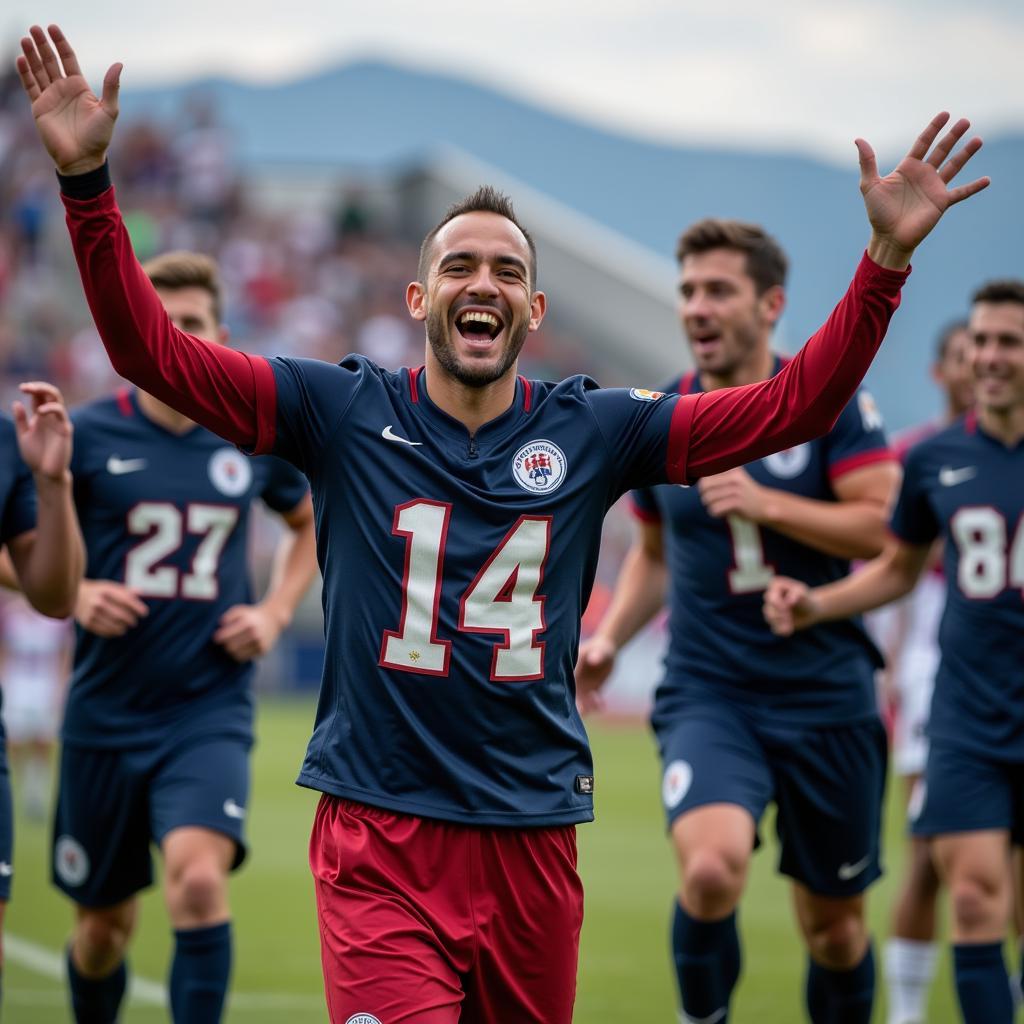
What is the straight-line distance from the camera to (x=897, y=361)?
29781 millimetres

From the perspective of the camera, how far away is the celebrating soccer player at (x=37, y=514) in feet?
16.5

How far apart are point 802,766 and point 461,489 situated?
2466 mm

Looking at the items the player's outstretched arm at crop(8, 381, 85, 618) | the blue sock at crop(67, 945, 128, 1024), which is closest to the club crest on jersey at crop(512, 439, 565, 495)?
the player's outstretched arm at crop(8, 381, 85, 618)

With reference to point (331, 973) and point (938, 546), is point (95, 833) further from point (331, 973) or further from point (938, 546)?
point (938, 546)

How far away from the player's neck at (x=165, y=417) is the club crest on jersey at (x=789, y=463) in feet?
6.73

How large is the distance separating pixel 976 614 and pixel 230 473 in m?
2.67

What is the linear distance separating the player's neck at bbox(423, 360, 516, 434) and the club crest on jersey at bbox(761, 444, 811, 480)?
217cm

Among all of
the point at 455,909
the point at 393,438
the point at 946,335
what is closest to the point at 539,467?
the point at 393,438

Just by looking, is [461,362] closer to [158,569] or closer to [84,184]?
[84,184]

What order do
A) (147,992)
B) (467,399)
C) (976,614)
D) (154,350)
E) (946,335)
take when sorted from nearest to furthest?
1. (154,350)
2. (467,399)
3. (976,614)
4. (147,992)
5. (946,335)

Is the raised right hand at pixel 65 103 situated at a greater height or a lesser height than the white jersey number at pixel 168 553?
greater

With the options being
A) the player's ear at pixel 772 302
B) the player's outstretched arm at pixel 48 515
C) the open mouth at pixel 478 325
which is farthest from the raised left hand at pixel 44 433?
the player's ear at pixel 772 302

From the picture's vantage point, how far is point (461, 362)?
13.5 ft

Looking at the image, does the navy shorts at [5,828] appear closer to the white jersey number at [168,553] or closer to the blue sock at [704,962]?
the white jersey number at [168,553]
